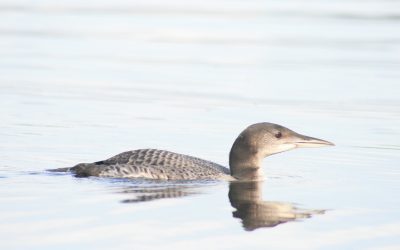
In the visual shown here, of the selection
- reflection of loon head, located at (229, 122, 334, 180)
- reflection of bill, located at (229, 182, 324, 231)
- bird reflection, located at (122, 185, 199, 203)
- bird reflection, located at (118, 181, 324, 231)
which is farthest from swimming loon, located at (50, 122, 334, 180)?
reflection of bill, located at (229, 182, 324, 231)

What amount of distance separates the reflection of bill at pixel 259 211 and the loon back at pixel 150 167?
0.57 metres

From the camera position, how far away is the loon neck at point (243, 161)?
13.7m

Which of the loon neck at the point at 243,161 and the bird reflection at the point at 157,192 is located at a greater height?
the loon neck at the point at 243,161

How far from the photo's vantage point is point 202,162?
1361 cm

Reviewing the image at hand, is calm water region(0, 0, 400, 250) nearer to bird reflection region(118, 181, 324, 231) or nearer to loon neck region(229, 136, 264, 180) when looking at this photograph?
bird reflection region(118, 181, 324, 231)

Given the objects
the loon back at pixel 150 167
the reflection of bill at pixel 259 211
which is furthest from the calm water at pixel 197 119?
the loon back at pixel 150 167

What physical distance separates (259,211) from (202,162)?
1.95m

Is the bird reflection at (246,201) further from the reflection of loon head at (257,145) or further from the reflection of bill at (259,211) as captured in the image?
the reflection of loon head at (257,145)

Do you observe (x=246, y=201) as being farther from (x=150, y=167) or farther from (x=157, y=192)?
(x=150, y=167)

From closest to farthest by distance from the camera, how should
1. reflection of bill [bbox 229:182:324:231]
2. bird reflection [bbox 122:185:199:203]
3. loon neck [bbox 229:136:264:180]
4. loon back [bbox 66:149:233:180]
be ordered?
reflection of bill [bbox 229:182:324:231]
bird reflection [bbox 122:185:199:203]
loon back [bbox 66:149:233:180]
loon neck [bbox 229:136:264:180]

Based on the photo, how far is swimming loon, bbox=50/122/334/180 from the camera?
1323 cm

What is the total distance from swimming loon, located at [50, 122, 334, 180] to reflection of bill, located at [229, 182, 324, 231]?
0.62m

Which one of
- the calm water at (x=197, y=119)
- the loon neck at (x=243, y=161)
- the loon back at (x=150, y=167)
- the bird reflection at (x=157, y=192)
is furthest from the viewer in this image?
the loon neck at (x=243, y=161)

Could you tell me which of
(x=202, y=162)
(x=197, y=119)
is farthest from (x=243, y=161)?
(x=197, y=119)
